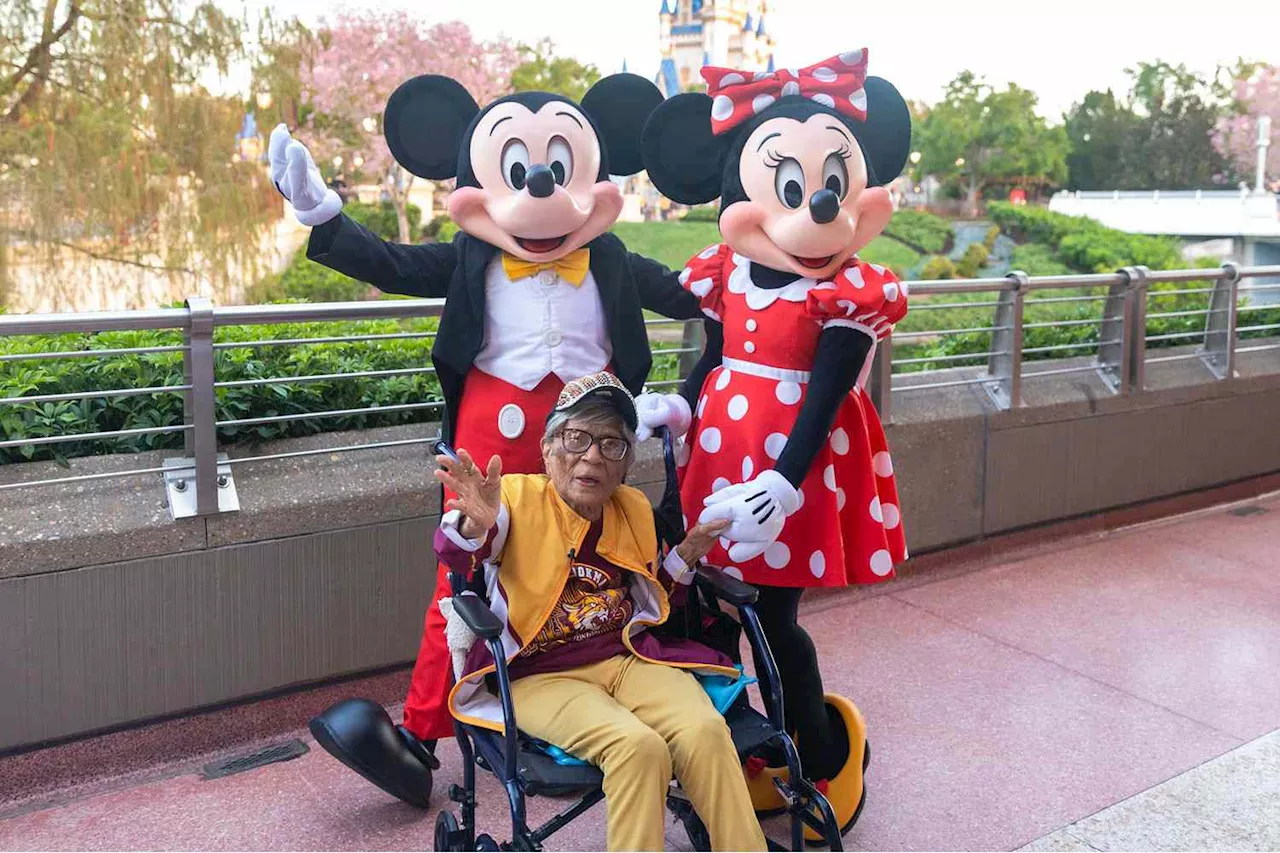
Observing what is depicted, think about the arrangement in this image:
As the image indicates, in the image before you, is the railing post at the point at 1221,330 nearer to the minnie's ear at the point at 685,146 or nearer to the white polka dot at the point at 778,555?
the minnie's ear at the point at 685,146

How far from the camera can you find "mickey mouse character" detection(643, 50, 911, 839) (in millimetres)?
2947

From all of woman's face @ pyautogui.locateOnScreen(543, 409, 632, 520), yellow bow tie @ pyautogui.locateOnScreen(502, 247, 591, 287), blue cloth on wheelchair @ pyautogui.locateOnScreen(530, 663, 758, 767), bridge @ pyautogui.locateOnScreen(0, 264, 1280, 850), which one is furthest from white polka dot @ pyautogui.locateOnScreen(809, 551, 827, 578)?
Result: yellow bow tie @ pyautogui.locateOnScreen(502, 247, 591, 287)

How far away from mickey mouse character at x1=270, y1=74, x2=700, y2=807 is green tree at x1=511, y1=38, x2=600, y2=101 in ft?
88.7

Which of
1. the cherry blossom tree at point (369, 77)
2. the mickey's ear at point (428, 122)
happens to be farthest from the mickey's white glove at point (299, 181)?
the cherry blossom tree at point (369, 77)

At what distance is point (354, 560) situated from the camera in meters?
3.70

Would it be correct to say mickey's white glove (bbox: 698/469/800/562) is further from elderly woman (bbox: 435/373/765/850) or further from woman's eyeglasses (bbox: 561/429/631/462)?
woman's eyeglasses (bbox: 561/429/631/462)

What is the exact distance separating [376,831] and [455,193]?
1628 millimetres

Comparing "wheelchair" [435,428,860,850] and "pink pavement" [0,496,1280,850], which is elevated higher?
"wheelchair" [435,428,860,850]

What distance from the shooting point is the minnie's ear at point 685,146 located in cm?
320

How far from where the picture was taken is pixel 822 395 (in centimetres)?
292

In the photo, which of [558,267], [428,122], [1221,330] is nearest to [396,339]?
[428,122]

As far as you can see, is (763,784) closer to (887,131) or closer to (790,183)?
(790,183)

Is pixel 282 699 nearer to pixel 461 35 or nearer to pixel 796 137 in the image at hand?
pixel 796 137

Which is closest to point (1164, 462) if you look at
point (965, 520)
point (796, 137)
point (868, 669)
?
point (965, 520)
